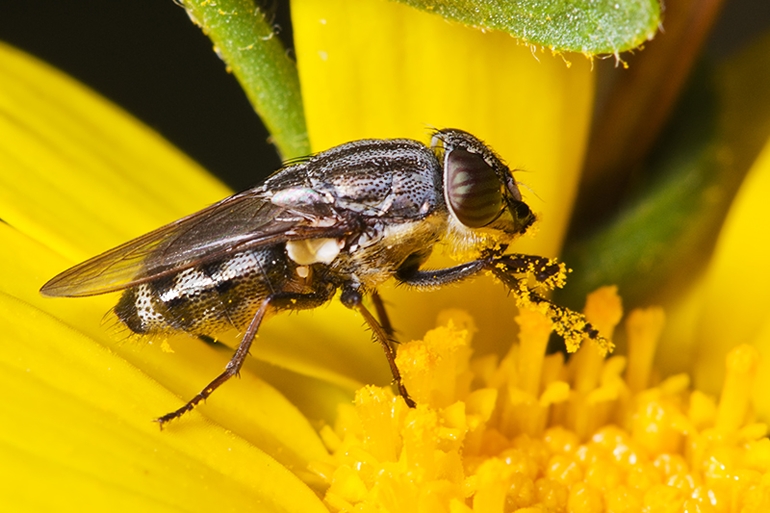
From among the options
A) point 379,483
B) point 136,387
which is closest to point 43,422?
point 136,387

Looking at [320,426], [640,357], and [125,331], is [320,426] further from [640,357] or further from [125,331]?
[640,357]

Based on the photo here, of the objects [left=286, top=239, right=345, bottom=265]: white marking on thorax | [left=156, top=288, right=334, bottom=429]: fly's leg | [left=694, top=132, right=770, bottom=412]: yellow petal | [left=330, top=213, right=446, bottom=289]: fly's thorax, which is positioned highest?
[left=694, top=132, right=770, bottom=412]: yellow petal

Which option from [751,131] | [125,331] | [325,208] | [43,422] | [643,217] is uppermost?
[751,131]

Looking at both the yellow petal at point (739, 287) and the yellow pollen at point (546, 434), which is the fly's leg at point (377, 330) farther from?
the yellow petal at point (739, 287)

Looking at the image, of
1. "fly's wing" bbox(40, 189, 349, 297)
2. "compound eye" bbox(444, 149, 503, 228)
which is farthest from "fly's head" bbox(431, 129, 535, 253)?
"fly's wing" bbox(40, 189, 349, 297)

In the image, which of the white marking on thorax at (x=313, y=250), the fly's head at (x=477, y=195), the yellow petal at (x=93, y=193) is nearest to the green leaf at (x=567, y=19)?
the fly's head at (x=477, y=195)

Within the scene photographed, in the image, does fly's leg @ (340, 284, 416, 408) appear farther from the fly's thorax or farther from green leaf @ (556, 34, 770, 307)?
green leaf @ (556, 34, 770, 307)

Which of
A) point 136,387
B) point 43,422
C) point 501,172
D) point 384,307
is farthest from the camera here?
point 384,307
